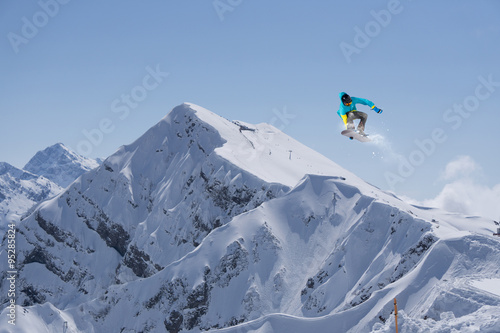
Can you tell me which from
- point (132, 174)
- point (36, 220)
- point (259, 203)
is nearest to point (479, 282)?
point (259, 203)

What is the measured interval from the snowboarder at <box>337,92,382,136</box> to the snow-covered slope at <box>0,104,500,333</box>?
53.9 ft

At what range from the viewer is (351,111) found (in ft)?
136

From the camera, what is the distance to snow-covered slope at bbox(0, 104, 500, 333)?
75.0 metres

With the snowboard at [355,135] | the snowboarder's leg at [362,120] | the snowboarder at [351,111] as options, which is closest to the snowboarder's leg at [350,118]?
the snowboarder at [351,111]

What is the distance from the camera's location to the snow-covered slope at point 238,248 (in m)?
75.0

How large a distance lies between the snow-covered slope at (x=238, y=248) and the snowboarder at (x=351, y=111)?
16427mm

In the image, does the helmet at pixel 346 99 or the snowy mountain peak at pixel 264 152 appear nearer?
the helmet at pixel 346 99

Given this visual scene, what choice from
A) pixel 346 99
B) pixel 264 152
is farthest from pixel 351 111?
pixel 264 152

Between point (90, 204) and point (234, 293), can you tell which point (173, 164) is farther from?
point (234, 293)

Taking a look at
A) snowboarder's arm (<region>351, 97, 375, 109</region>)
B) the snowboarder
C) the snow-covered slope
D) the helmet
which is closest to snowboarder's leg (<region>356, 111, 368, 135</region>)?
the snowboarder

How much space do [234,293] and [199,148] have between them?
66.5 m

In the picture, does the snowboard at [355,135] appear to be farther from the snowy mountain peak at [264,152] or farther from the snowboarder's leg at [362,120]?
the snowy mountain peak at [264,152]

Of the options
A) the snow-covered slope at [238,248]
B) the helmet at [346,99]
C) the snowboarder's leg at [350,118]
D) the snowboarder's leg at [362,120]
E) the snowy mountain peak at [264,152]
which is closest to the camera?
the helmet at [346,99]

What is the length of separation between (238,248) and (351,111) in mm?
80130
